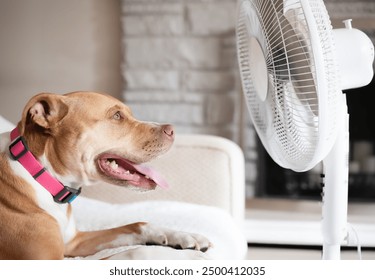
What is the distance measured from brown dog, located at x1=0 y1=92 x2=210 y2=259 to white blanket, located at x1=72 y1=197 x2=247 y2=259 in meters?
0.19

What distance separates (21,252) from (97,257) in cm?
13

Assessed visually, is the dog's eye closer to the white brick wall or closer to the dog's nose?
the dog's nose

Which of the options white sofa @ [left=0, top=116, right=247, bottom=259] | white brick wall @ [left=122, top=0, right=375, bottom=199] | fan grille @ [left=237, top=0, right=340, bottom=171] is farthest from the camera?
white brick wall @ [left=122, top=0, right=375, bottom=199]

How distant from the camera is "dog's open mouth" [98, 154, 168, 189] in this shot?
775mm

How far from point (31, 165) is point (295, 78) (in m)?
0.36

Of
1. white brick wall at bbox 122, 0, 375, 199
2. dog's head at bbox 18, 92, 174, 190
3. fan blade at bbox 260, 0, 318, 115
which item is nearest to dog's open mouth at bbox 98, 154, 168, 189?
dog's head at bbox 18, 92, 174, 190

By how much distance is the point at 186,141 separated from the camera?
4.20 ft

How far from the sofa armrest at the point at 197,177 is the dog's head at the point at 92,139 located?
435 mm

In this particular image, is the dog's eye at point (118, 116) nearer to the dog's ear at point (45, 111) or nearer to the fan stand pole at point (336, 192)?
the dog's ear at point (45, 111)

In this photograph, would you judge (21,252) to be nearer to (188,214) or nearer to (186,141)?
(188,214)

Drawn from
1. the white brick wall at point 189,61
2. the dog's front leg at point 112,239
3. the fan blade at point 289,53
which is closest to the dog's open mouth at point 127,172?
the dog's front leg at point 112,239

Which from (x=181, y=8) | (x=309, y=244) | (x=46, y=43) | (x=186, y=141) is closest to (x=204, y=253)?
(x=186, y=141)

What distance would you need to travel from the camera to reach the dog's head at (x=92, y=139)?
29.5 inches

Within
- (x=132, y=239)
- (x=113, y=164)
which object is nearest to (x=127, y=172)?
(x=113, y=164)
